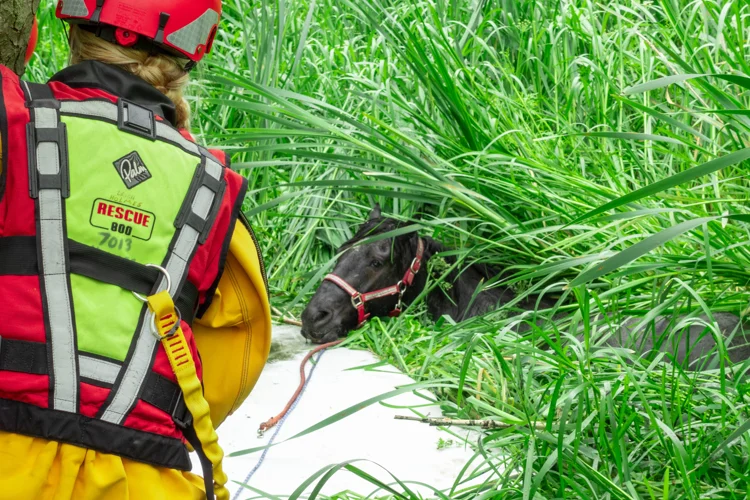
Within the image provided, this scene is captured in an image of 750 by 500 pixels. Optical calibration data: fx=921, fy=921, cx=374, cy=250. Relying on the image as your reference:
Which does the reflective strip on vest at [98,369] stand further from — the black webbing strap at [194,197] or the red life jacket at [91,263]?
the black webbing strap at [194,197]

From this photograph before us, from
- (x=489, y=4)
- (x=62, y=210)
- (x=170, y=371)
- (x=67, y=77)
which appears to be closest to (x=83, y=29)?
(x=67, y=77)

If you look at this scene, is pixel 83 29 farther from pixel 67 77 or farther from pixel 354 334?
pixel 354 334

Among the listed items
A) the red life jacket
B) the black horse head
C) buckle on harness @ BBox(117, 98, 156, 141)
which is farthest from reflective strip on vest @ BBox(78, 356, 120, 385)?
the black horse head

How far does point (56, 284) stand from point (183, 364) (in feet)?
0.99

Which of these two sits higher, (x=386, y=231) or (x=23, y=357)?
(x=23, y=357)

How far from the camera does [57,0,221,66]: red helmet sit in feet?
6.87

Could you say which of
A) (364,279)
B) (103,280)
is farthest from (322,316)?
(103,280)

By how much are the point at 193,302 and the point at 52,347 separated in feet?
1.09

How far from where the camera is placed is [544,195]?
4.02 metres

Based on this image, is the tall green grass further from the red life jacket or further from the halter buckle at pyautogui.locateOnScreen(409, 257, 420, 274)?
the red life jacket

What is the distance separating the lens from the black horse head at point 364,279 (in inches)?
182

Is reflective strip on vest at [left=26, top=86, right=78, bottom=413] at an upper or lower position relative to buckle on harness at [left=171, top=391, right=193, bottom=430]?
upper

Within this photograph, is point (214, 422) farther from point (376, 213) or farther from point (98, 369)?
point (376, 213)

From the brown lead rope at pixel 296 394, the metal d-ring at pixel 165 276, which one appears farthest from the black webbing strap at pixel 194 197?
the brown lead rope at pixel 296 394
